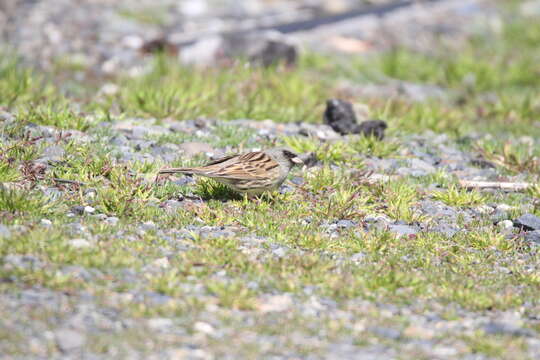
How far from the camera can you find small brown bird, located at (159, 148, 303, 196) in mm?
7555

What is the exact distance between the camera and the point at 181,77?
41.0 feet

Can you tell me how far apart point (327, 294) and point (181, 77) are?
7184mm

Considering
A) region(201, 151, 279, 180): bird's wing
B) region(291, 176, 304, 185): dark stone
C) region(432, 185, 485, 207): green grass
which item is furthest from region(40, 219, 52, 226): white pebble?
region(432, 185, 485, 207): green grass

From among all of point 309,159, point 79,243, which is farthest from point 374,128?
point 79,243

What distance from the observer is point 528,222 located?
25.6 ft

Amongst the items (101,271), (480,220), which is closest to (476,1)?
(480,220)

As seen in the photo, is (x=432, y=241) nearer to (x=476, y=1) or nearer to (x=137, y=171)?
(x=137, y=171)

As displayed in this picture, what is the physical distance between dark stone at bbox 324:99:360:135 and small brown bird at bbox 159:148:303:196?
2.73 meters

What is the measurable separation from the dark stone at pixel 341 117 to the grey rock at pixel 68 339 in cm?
614

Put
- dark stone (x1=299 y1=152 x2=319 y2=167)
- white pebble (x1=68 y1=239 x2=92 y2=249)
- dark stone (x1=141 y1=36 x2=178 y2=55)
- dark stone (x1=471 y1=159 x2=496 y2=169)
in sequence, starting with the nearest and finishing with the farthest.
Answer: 1. white pebble (x1=68 y1=239 x2=92 y2=249)
2. dark stone (x1=299 y1=152 x2=319 y2=167)
3. dark stone (x1=471 y1=159 x2=496 y2=169)
4. dark stone (x1=141 y1=36 x2=178 y2=55)

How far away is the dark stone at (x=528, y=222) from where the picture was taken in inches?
306

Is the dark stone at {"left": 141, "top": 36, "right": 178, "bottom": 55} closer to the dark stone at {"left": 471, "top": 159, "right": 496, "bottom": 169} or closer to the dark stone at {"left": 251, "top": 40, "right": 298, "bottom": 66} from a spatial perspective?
the dark stone at {"left": 251, "top": 40, "right": 298, "bottom": 66}

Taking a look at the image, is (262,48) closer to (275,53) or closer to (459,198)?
(275,53)

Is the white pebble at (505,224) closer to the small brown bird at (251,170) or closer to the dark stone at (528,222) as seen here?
the dark stone at (528,222)
